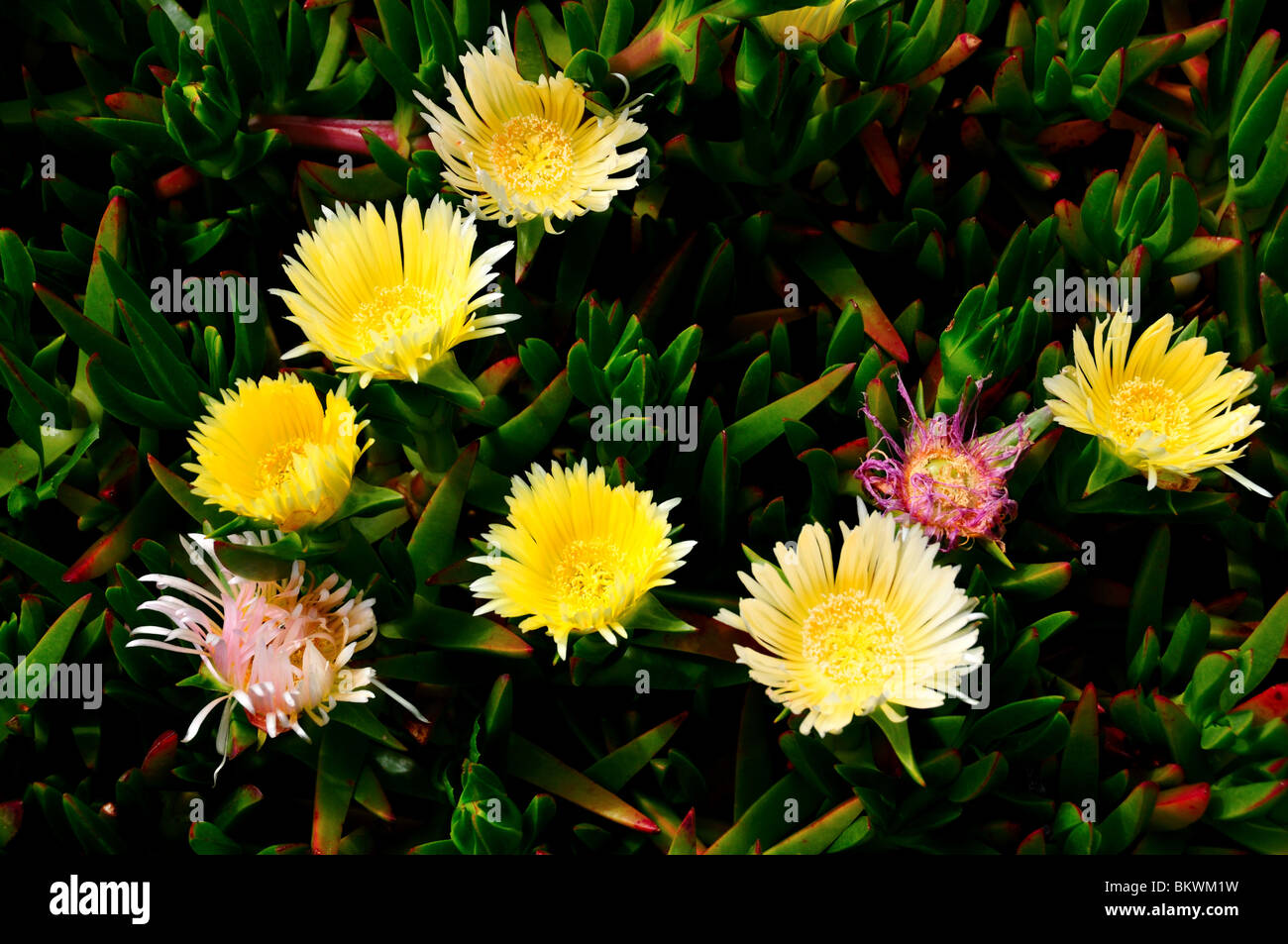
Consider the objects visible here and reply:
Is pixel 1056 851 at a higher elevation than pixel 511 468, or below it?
below

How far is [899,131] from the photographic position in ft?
3.76

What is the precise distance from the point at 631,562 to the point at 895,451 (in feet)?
0.94

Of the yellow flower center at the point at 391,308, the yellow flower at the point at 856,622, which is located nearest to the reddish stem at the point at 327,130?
the yellow flower center at the point at 391,308

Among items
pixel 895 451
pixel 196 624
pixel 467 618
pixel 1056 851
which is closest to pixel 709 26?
pixel 895 451

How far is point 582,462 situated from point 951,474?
32 centimetres

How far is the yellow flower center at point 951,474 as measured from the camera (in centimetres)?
95

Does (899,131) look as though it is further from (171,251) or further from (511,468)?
(171,251)

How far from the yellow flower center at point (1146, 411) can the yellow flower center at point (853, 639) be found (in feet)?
0.91

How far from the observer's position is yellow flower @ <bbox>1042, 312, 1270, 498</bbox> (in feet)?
3.10
